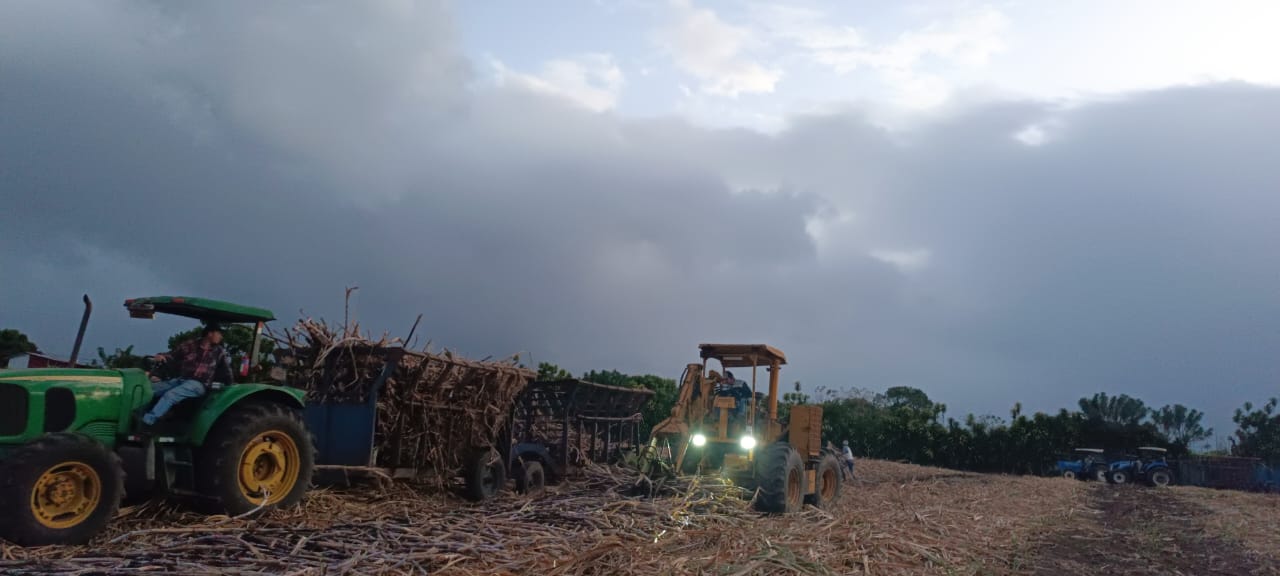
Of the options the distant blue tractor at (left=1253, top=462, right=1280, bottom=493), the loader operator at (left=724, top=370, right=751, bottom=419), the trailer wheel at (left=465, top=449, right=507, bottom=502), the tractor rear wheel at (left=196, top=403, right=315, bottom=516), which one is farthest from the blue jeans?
the distant blue tractor at (left=1253, top=462, right=1280, bottom=493)

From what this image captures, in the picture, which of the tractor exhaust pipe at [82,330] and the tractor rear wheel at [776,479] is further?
the tractor rear wheel at [776,479]

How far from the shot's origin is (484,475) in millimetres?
12391

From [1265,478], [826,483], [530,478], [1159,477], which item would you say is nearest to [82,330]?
[530,478]

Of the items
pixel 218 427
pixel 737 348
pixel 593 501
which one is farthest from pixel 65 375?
pixel 737 348

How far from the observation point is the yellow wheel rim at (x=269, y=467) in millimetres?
8328

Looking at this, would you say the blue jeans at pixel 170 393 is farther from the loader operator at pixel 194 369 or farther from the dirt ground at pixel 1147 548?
the dirt ground at pixel 1147 548

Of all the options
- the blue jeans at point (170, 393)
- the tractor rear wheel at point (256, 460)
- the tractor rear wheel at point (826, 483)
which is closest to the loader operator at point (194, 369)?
the blue jeans at point (170, 393)

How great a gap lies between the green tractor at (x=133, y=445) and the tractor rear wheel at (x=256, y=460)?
1 centimetres

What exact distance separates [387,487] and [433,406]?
125 centimetres

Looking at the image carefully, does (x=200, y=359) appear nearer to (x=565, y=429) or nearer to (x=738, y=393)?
(x=565, y=429)

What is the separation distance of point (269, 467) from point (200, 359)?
128 centimetres

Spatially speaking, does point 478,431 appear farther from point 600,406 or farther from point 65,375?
point 65,375

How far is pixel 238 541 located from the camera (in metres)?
6.57

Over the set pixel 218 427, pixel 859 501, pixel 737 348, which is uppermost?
pixel 737 348
